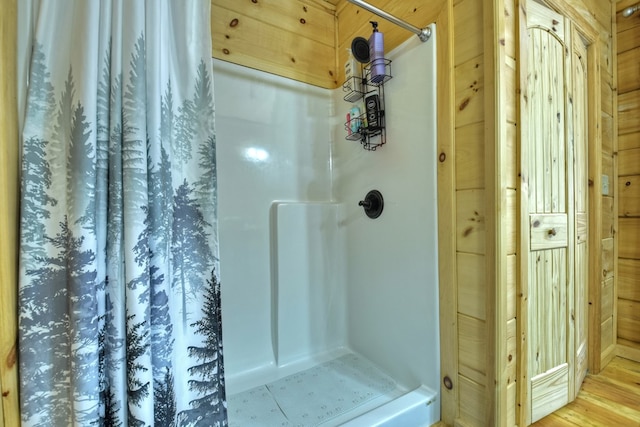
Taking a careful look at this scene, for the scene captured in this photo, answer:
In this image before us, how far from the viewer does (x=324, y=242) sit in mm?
1654

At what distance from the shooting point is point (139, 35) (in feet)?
2.28

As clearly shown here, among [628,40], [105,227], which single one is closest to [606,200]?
[628,40]

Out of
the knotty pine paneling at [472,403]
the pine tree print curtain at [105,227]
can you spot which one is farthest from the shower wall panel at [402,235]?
the pine tree print curtain at [105,227]

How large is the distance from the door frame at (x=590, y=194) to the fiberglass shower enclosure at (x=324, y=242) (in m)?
0.29

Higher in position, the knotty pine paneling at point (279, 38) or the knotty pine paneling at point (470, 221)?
the knotty pine paneling at point (279, 38)

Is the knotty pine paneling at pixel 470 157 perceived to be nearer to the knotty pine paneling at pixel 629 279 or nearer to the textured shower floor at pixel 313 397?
the textured shower floor at pixel 313 397

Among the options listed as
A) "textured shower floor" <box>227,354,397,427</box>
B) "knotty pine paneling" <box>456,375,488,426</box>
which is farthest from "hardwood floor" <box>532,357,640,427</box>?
"textured shower floor" <box>227,354,397,427</box>

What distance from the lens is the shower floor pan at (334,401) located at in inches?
40.9

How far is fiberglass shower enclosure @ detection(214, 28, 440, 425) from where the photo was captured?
117cm

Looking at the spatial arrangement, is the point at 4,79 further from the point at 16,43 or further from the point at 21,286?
the point at 21,286

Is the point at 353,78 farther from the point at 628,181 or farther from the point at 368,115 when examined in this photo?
the point at 628,181

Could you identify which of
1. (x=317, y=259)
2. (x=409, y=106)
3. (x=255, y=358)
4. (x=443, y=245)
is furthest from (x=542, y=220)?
(x=255, y=358)

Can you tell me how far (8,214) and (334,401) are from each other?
50.0 inches

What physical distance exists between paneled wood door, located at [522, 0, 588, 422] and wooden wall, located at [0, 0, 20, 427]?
149 centimetres
